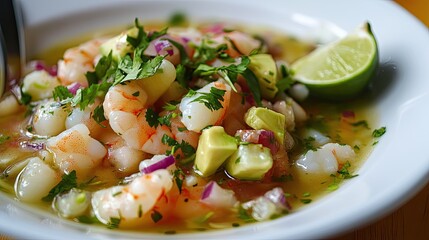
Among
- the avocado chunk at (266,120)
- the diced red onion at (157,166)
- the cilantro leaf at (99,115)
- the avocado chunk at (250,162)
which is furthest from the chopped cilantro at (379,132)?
the cilantro leaf at (99,115)

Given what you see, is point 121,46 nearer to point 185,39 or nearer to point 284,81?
point 185,39

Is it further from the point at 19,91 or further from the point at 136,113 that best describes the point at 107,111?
the point at 19,91

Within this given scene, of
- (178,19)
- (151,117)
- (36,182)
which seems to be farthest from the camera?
(178,19)

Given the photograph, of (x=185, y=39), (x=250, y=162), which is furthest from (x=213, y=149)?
(x=185, y=39)

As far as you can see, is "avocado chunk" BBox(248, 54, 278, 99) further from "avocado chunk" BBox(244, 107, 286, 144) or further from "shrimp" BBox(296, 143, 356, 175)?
"shrimp" BBox(296, 143, 356, 175)

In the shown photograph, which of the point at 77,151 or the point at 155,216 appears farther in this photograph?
the point at 77,151

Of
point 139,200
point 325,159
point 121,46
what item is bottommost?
point 325,159

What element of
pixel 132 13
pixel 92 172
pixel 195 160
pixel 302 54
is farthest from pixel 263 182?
pixel 132 13
